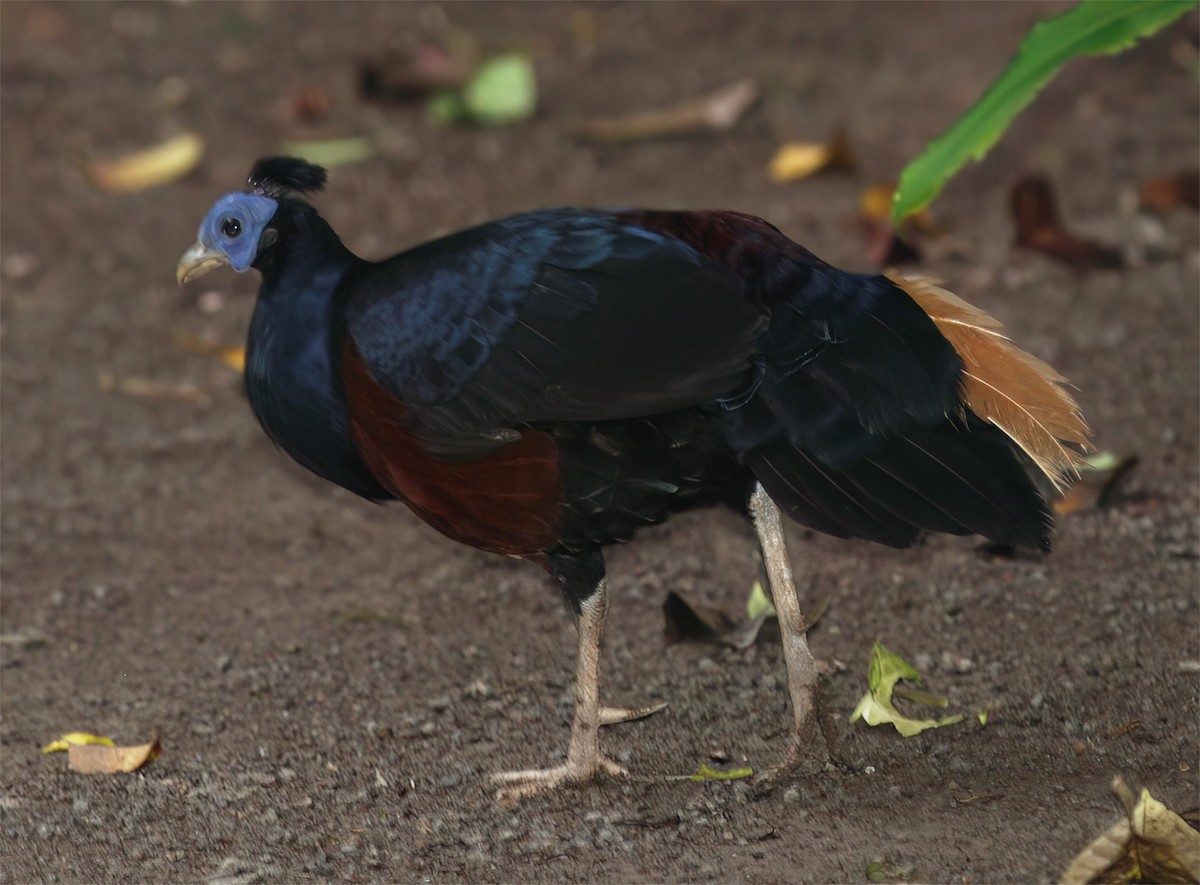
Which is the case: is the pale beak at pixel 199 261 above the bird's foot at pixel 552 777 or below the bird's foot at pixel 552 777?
above

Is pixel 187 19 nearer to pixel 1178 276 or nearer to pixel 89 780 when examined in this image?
pixel 1178 276

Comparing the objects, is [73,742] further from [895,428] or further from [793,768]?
[895,428]

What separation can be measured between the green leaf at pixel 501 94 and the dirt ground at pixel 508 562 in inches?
4.6

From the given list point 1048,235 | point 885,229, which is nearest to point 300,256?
point 885,229

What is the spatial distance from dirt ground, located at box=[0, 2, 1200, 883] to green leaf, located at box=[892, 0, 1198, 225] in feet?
3.87

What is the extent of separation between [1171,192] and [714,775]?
4.19m

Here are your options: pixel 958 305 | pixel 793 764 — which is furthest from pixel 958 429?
pixel 793 764

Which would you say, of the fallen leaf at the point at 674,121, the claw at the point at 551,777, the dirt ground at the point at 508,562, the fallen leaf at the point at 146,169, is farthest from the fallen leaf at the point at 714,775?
the fallen leaf at the point at 146,169

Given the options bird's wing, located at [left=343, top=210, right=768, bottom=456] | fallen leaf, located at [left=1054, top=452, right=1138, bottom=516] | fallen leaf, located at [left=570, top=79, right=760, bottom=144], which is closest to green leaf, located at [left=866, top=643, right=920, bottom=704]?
bird's wing, located at [left=343, top=210, right=768, bottom=456]

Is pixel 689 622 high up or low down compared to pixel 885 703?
down

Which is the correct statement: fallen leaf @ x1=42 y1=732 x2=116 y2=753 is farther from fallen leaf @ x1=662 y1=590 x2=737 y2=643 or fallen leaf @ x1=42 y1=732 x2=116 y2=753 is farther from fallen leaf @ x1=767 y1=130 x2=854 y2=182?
fallen leaf @ x1=767 y1=130 x2=854 y2=182

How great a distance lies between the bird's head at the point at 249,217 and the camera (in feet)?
11.9

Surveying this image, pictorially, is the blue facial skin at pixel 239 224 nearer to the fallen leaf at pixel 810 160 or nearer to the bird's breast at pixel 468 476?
the bird's breast at pixel 468 476

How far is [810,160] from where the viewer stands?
709cm
